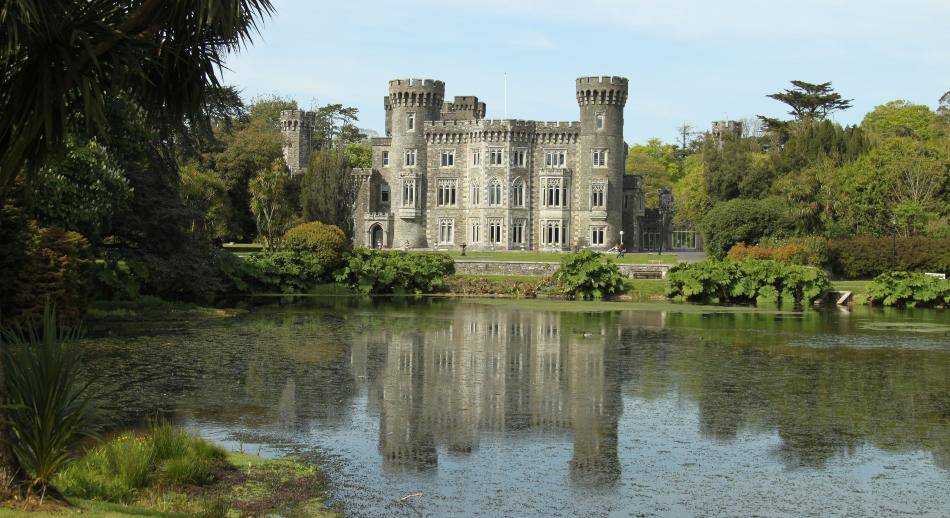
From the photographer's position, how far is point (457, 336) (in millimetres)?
26094

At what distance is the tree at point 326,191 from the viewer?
67812mm

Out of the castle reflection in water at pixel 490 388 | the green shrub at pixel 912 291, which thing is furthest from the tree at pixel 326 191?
the castle reflection in water at pixel 490 388

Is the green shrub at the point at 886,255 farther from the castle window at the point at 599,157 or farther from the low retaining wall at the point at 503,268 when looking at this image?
the castle window at the point at 599,157

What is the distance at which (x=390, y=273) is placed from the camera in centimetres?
4275

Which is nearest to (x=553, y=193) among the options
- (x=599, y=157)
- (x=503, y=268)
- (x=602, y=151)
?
(x=599, y=157)

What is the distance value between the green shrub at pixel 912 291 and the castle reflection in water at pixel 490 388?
16.4m

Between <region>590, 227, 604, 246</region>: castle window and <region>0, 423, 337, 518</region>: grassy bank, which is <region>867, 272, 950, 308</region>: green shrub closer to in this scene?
<region>590, 227, 604, 246</region>: castle window

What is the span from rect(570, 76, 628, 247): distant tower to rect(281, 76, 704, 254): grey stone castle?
7 centimetres

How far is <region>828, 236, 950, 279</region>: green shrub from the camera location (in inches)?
1821

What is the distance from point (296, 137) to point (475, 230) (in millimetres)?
24577

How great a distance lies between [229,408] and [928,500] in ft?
31.1

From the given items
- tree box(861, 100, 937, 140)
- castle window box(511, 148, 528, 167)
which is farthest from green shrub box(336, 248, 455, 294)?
tree box(861, 100, 937, 140)

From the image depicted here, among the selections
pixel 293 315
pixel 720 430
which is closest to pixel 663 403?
pixel 720 430

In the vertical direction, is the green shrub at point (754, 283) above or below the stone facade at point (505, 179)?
below
